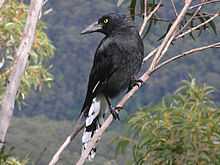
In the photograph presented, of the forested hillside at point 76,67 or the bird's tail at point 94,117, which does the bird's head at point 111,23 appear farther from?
the forested hillside at point 76,67

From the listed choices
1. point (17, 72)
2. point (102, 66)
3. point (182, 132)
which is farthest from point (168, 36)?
point (182, 132)

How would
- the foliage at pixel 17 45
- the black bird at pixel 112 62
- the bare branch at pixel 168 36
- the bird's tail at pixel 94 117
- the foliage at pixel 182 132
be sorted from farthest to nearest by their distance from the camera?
the foliage at pixel 17 45
the foliage at pixel 182 132
the black bird at pixel 112 62
the bird's tail at pixel 94 117
the bare branch at pixel 168 36

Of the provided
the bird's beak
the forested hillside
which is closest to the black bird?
the bird's beak

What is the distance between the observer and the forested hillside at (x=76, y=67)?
6134cm

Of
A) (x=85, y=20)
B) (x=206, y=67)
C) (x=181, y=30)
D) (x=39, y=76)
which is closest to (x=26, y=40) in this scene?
(x=181, y=30)

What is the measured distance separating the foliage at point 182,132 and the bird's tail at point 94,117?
0.88 metres

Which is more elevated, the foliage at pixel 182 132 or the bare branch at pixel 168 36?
the bare branch at pixel 168 36

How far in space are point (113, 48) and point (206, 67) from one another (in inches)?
2331

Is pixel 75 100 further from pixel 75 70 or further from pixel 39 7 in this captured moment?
pixel 39 7

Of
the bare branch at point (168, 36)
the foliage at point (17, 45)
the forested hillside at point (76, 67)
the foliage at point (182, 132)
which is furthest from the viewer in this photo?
the forested hillside at point (76, 67)

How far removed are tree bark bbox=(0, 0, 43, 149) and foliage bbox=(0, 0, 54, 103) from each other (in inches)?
123

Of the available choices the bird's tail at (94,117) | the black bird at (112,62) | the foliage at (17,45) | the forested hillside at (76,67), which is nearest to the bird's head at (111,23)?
the black bird at (112,62)

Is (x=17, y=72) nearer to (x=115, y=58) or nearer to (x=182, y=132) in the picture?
(x=115, y=58)

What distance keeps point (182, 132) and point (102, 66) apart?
1076 millimetres
